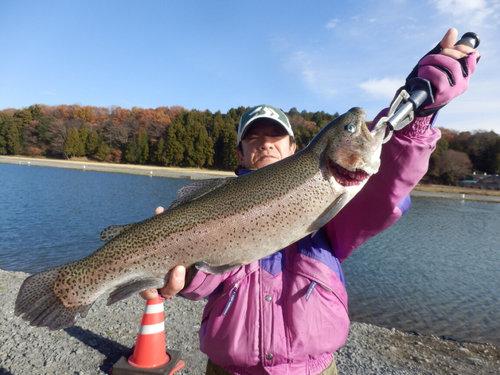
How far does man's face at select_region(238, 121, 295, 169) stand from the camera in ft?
10.6

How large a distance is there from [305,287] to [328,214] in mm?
592

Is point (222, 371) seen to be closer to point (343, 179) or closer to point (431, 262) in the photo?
point (343, 179)

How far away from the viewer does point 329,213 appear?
7.55 ft

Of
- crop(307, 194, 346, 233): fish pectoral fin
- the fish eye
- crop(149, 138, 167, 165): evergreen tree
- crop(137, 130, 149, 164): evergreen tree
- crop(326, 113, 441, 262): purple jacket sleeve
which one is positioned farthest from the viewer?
crop(137, 130, 149, 164): evergreen tree

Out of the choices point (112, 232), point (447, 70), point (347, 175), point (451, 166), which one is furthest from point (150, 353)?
point (451, 166)

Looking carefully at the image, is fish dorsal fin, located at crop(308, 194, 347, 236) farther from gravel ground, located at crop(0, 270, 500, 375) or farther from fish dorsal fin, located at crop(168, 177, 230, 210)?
gravel ground, located at crop(0, 270, 500, 375)

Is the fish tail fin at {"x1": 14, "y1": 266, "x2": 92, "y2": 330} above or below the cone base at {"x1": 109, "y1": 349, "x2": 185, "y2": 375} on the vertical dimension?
above

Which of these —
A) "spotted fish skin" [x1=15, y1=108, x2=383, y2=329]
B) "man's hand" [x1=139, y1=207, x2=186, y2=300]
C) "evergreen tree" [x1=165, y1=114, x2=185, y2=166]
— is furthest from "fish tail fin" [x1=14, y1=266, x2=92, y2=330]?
"evergreen tree" [x1=165, y1=114, x2=185, y2=166]

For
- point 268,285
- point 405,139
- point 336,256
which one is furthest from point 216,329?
point 405,139

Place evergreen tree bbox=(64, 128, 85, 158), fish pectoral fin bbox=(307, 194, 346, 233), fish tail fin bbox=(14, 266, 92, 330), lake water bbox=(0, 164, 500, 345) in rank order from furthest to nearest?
1. evergreen tree bbox=(64, 128, 85, 158)
2. lake water bbox=(0, 164, 500, 345)
3. fish tail fin bbox=(14, 266, 92, 330)
4. fish pectoral fin bbox=(307, 194, 346, 233)

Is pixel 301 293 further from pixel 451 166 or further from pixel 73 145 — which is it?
pixel 73 145

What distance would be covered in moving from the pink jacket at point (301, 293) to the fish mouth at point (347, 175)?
9cm

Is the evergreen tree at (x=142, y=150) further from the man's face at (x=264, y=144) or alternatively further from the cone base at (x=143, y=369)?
the man's face at (x=264, y=144)

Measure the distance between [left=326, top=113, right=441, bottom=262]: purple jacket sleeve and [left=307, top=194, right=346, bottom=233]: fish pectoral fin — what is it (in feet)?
0.73
